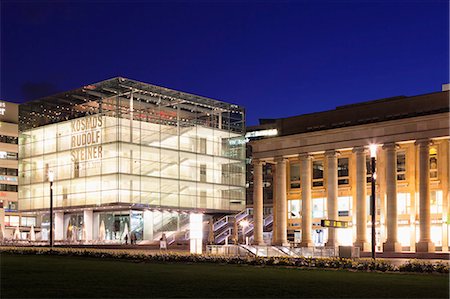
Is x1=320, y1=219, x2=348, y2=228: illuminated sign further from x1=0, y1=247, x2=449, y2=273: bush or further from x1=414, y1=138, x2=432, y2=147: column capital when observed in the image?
x1=414, y1=138, x2=432, y2=147: column capital

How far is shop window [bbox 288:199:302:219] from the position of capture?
91938mm

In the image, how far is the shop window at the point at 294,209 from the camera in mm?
91938

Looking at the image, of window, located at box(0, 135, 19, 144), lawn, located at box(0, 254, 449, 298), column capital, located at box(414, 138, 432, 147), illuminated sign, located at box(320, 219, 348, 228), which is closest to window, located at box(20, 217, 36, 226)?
window, located at box(0, 135, 19, 144)

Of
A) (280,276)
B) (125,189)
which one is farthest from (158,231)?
(280,276)

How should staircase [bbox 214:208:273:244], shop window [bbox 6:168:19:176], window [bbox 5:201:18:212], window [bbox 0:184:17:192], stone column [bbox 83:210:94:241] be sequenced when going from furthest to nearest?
window [bbox 5:201:18:212] → shop window [bbox 6:168:19:176] → window [bbox 0:184:17:192] → stone column [bbox 83:210:94:241] → staircase [bbox 214:208:273:244]

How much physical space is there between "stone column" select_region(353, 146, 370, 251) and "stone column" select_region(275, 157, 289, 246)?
36.8 feet

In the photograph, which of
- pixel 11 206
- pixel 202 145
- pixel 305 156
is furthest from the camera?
pixel 11 206

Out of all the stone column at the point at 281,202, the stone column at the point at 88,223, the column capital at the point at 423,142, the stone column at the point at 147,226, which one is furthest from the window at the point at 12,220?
the column capital at the point at 423,142

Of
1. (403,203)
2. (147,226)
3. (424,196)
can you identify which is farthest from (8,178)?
(424,196)

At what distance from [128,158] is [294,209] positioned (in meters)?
23.5

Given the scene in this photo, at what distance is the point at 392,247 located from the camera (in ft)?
236

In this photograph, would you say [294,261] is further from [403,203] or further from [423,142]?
[403,203]

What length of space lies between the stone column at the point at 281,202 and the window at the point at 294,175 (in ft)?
22.5

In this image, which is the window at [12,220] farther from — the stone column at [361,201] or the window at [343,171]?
the stone column at [361,201]
